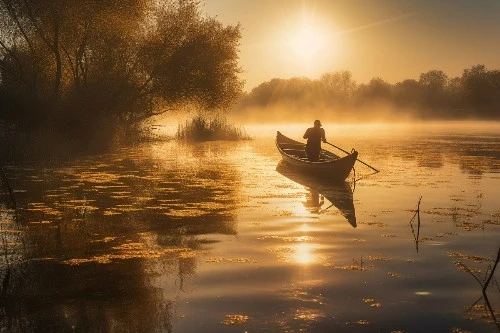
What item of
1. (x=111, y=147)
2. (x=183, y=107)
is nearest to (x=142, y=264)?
(x=111, y=147)

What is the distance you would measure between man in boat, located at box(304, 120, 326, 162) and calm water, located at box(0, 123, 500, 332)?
3.17m

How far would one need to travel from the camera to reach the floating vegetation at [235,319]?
6.89 meters

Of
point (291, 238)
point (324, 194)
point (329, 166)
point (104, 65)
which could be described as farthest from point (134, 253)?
point (104, 65)

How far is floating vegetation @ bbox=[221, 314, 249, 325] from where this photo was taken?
22.6 feet

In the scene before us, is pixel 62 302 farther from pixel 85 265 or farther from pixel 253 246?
pixel 253 246

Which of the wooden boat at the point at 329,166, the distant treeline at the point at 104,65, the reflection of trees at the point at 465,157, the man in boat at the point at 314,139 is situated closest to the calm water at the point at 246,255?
the wooden boat at the point at 329,166

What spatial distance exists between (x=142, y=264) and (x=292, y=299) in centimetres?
308

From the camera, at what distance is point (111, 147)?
3375cm

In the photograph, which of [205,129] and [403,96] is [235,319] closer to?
[205,129]

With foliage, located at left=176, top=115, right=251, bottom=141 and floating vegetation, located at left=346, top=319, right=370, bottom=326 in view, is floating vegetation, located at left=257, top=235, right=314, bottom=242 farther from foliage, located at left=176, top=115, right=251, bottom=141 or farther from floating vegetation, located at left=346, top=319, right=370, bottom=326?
foliage, located at left=176, top=115, right=251, bottom=141

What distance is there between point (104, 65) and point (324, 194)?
2143 cm

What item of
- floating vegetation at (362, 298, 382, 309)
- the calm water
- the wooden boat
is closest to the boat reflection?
the calm water

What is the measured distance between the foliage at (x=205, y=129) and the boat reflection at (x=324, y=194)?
70.1 feet

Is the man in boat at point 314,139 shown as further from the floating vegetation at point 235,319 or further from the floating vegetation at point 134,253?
the floating vegetation at point 235,319
